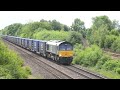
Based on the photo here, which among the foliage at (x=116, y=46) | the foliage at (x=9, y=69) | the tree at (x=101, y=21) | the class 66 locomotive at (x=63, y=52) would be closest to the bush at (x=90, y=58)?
the class 66 locomotive at (x=63, y=52)

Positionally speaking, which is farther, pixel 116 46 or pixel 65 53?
pixel 116 46

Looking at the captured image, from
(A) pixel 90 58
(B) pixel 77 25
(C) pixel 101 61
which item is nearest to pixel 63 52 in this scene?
(A) pixel 90 58

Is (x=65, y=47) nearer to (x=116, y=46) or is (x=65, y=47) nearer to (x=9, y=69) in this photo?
(x=9, y=69)

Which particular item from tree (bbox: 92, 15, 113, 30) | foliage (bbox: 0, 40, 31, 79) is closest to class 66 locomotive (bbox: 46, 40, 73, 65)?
foliage (bbox: 0, 40, 31, 79)

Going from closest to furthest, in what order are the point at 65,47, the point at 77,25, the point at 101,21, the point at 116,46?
the point at 65,47 < the point at 116,46 < the point at 101,21 < the point at 77,25

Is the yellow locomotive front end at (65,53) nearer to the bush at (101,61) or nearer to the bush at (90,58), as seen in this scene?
the bush at (90,58)

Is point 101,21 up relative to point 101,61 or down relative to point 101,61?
up

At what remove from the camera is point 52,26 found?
65.4m

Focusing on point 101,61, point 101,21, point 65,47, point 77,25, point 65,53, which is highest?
point 101,21

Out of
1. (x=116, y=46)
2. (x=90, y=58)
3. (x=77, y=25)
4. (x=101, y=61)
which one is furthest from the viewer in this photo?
(x=77, y=25)

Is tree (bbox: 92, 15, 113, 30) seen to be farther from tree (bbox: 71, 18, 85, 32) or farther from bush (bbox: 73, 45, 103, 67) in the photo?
bush (bbox: 73, 45, 103, 67)

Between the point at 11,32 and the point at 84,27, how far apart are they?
43.8 meters
